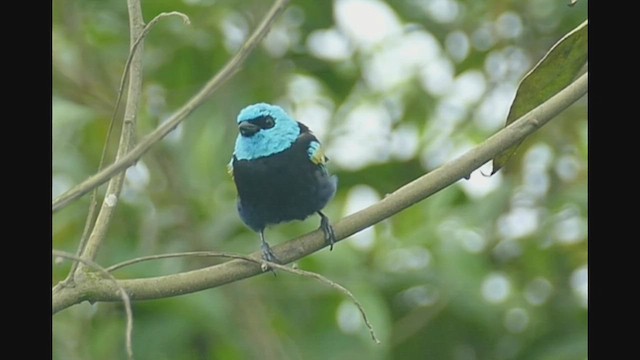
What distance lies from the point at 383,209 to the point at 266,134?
3.41ft

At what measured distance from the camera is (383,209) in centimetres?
232

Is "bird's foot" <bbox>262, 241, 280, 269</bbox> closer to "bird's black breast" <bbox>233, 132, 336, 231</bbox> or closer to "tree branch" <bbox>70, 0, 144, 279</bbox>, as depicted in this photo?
"bird's black breast" <bbox>233, 132, 336, 231</bbox>

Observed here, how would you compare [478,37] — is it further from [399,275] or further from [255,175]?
[255,175]

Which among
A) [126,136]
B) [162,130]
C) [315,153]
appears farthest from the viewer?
[315,153]

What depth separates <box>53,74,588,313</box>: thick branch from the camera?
7.23 ft

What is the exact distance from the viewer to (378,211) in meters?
2.34

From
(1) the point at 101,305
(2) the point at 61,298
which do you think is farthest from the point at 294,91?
(2) the point at 61,298

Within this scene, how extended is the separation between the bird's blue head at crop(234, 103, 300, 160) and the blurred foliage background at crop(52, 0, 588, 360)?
0.69 m

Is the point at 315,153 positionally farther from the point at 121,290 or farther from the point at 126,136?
the point at 121,290

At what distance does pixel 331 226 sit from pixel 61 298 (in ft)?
2.12

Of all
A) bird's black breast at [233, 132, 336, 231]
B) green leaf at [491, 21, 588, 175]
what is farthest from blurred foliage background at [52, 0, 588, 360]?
green leaf at [491, 21, 588, 175]

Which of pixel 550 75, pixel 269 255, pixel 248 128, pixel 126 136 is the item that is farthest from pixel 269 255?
pixel 550 75
